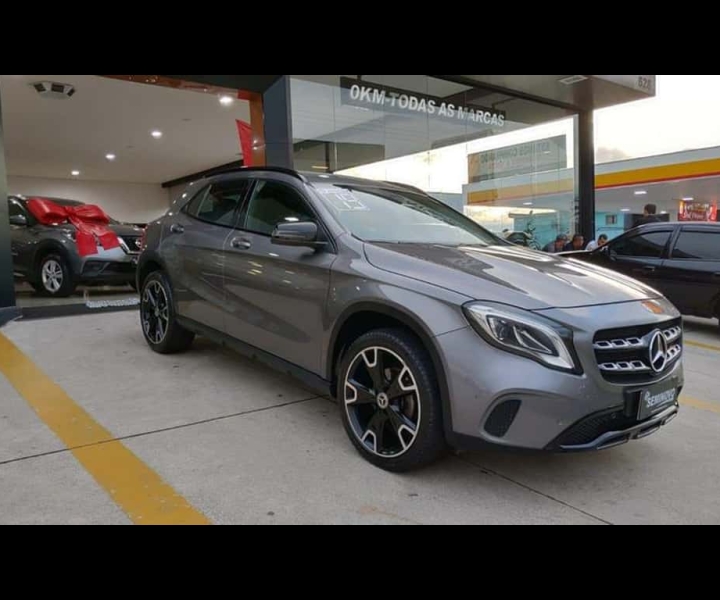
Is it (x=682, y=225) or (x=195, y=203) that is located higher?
(x=195, y=203)

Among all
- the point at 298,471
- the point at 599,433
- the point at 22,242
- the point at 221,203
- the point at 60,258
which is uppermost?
the point at 221,203

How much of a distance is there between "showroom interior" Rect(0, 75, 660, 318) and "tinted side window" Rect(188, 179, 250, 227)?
10.6 ft

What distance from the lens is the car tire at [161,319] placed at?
4.96m

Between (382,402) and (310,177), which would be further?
(310,177)

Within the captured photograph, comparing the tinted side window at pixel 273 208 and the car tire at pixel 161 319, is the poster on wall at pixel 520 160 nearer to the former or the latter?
the car tire at pixel 161 319

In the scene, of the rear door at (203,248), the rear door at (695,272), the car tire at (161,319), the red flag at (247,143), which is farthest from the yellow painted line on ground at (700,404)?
the red flag at (247,143)

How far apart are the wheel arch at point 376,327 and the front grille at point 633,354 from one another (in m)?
0.72

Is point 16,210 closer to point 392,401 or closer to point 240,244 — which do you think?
point 240,244

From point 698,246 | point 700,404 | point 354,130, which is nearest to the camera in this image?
point 700,404

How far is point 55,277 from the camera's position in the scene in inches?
336

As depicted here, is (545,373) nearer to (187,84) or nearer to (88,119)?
(187,84)

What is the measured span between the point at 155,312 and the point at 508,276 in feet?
11.7

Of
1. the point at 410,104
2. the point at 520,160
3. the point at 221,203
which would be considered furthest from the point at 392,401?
the point at 520,160
